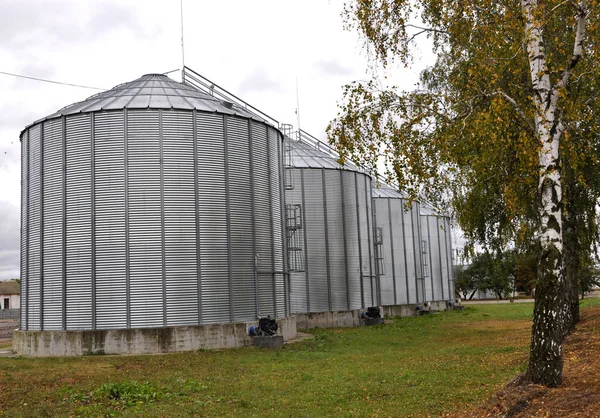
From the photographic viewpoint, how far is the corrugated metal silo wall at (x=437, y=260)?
2237 inches

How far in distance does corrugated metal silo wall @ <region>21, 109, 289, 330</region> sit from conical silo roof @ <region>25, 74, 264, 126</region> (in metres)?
0.53

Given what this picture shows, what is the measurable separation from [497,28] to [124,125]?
55.2 ft

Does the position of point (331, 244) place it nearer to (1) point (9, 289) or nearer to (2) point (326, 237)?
(2) point (326, 237)

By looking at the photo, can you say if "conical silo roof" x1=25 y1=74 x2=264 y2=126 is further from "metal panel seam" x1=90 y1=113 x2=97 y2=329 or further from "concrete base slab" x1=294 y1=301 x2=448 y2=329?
"concrete base slab" x1=294 y1=301 x2=448 y2=329

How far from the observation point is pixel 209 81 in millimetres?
33031

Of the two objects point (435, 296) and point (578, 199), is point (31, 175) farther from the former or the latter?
point (435, 296)

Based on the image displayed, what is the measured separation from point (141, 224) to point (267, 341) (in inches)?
282

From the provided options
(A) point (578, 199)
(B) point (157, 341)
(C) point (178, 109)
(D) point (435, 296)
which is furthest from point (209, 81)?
(D) point (435, 296)

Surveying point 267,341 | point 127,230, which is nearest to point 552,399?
point 267,341

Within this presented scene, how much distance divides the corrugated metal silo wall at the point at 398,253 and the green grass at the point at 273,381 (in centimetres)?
2346

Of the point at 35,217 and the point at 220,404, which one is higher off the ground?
the point at 35,217

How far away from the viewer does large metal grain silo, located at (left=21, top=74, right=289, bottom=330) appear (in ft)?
82.2

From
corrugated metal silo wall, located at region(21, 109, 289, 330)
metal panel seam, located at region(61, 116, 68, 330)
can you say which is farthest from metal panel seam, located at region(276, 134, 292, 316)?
metal panel seam, located at region(61, 116, 68, 330)

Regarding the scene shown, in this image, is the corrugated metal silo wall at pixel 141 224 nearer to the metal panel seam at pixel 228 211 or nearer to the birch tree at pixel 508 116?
the metal panel seam at pixel 228 211
